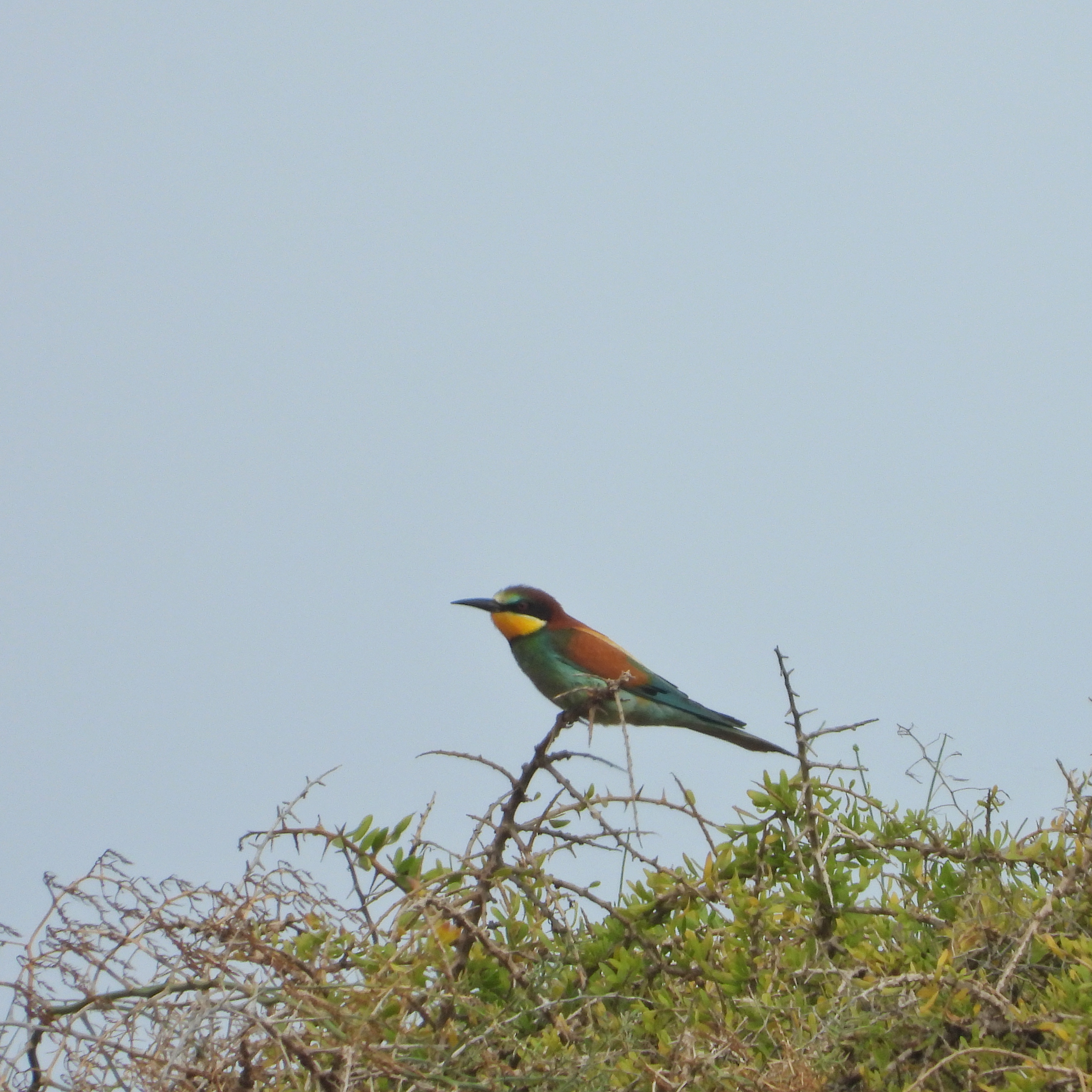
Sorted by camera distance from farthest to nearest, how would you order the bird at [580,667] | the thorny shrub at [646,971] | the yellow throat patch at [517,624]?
the yellow throat patch at [517,624] < the bird at [580,667] < the thorny shrub at [646,971]

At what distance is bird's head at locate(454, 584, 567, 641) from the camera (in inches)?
307

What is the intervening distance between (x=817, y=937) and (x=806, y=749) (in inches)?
16.9

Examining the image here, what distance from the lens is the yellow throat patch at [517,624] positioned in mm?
7793

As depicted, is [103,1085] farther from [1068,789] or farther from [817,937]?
[1068,789]

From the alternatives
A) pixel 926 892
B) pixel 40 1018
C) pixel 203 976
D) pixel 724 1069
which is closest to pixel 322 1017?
pixel 203 976

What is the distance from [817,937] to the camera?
3.51 metres

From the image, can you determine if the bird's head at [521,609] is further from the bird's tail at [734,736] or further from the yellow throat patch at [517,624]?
the bird's tail at [734,736]

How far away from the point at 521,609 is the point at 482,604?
21 centimetres

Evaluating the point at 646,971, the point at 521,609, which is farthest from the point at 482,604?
the point at 646,971

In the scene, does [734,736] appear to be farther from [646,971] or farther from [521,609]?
[646,971]

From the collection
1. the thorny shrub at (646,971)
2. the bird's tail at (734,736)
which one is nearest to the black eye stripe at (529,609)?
the bird's tail at (734,736)

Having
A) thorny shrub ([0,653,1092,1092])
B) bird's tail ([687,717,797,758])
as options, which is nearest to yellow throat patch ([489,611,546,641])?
bird's tail ([687,717,797,758])

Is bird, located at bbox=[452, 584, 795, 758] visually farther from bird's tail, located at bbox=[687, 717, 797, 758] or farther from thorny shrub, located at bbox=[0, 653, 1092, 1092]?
thorny shrub, located at bbox=[0, 653, 1092, 1092]

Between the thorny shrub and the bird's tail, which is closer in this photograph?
the thorny shrub
